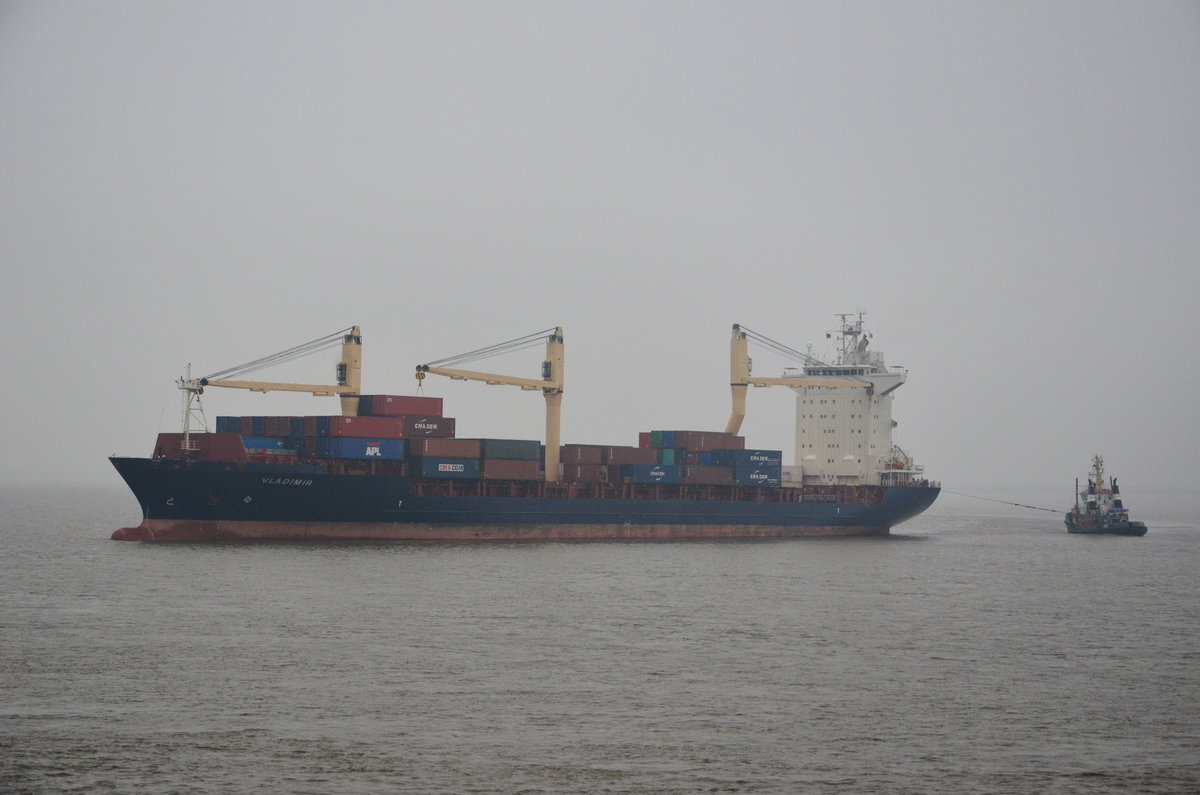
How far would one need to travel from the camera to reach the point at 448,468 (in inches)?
2036

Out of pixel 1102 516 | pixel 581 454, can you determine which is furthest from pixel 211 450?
pixel 1102 516

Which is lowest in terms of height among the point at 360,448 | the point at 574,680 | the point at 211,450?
the point at 574,680

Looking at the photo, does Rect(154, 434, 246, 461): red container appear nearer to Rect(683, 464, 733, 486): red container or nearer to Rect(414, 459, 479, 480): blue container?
Rect(414, 459, 479, 480): blue container

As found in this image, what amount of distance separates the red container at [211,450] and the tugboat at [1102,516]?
5296 centimetres

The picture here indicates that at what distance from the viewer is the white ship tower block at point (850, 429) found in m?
68.9

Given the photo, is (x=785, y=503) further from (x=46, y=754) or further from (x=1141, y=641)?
(x=46, y=754)

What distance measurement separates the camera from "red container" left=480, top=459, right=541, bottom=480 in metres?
53.2

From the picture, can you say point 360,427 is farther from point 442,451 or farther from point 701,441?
point 701,441

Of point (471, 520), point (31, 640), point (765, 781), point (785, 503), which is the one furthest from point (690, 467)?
point (765, 781)

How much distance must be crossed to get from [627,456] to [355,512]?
1560 centimetres

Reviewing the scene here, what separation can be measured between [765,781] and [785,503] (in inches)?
1794

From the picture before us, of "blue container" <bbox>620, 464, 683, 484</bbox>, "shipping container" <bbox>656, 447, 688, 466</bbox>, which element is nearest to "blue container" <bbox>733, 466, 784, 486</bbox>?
"shipping container" <bbox>656, 447, 688, 466</bbox>

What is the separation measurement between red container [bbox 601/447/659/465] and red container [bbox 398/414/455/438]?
917cm

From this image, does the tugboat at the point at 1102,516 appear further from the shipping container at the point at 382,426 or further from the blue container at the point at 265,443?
the blue container at the point at 265,443
